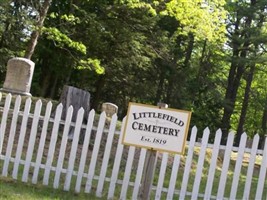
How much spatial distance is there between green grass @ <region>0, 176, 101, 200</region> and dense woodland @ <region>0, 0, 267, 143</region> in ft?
29.1

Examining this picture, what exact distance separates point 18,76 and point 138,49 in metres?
10.5

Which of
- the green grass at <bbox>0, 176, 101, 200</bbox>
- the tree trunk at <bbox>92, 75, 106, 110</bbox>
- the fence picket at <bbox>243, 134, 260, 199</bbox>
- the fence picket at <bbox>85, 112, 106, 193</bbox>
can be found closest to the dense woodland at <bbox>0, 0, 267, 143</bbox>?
the tree trunk at <bbox>92, 75, 106, 110</bbox>

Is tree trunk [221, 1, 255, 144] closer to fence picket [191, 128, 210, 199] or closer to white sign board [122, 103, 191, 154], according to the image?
fence picket [191, 128, 210, 199]

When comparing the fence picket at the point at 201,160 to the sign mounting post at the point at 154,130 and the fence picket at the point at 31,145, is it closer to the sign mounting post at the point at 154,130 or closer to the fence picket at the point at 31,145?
the sign mounting post at the point at 154,130

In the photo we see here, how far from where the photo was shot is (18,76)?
14.1 meters

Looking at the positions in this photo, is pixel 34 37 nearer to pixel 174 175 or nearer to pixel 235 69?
pixel 174 175

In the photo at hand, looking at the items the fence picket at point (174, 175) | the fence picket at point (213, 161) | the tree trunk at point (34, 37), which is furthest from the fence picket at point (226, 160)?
the tree trunk at point (34, 37)

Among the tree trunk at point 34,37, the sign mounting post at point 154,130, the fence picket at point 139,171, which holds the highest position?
the tree trunk at point 34,37

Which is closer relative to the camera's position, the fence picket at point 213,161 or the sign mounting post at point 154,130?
the sign mounting post at point 154,130

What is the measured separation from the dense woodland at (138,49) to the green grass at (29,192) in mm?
8868

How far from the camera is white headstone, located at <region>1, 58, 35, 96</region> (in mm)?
14125

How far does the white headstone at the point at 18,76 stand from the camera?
14.1m

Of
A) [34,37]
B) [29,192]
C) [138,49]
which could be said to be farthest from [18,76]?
[138,49]

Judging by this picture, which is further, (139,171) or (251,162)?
(139,171)
